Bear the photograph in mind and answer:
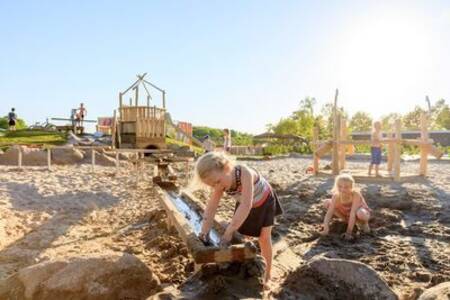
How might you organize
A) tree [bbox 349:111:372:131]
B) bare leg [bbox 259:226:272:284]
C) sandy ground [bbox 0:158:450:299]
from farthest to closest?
tree [bbox 349:111:372:131], sandy ground [bbox 0:158:450:299], bare leg [bbox 259:226:272:284]

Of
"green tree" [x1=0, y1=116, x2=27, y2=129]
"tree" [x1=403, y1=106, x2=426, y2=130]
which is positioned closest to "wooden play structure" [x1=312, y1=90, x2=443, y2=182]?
"green tree" [x1=0, y1=116, x2=27, y2=129]

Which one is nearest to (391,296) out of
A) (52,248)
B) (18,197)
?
(52,248)

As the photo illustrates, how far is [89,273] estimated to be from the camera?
3.46m

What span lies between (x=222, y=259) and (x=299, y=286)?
0.60 m

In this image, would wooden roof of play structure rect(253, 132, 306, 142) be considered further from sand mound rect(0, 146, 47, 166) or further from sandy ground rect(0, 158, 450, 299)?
sandy ground rect(0, 158, 450, 299)

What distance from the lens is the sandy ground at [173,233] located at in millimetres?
4395

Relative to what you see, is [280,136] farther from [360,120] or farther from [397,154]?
[360,120]

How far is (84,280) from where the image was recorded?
11.2 ft

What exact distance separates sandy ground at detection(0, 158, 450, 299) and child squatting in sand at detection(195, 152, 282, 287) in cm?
45

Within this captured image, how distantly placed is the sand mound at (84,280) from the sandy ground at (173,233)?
1.37 feet

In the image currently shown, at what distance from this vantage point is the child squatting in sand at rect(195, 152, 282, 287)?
3.36m

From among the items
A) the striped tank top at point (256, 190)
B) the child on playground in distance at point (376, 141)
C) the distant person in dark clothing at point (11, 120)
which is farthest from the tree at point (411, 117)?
the striped tank top at point (256, 190)

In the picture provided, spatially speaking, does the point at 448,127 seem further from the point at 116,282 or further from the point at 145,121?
the point at 116,282

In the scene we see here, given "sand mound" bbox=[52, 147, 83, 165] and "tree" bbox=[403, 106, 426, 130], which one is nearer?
"sand mound" bbox=[52, 147, 83, 165]
